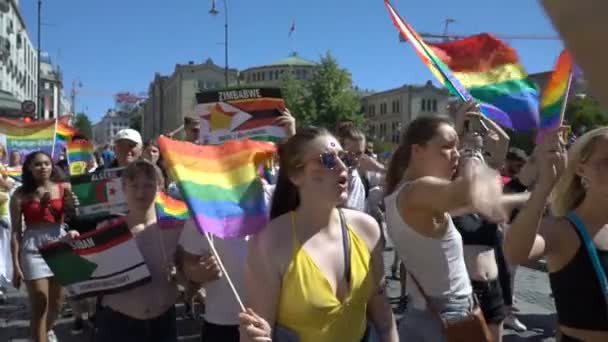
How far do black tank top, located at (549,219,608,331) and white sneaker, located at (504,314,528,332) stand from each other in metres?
4.59

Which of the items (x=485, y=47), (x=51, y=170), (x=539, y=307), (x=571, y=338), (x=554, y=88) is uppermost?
(x=485, y=47)

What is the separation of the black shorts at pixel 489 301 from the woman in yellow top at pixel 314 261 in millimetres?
1280

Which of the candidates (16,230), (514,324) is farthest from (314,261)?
(514,324)

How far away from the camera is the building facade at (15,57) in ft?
167

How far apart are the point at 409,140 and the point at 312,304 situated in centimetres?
117

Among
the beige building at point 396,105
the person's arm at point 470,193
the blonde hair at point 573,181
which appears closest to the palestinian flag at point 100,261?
the person's arm at point 470,193

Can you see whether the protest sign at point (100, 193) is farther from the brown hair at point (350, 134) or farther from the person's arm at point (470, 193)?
the brown hair at point (350, 134)

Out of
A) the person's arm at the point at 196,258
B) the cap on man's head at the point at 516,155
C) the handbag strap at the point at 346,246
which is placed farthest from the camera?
the cap on man's head at the point at 516,155

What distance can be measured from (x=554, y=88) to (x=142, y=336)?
2469 mm

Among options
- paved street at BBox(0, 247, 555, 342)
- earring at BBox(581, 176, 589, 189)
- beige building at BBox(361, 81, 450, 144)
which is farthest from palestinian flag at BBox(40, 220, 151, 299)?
beige building at BBox(361, 81, 450, 144)

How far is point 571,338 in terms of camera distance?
269cm

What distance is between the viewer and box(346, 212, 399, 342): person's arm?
9.74ft

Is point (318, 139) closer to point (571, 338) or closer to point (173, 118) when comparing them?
point (571, 338)

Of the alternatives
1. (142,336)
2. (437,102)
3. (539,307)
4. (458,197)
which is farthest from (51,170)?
(437,102)
